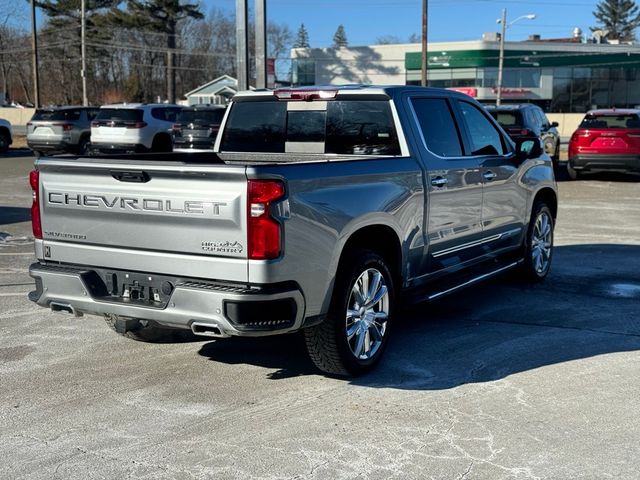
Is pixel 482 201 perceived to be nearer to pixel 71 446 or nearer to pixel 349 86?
pixel 349 86

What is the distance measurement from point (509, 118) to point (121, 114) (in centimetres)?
1137

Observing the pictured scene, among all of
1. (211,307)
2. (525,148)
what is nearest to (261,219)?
(211,307)

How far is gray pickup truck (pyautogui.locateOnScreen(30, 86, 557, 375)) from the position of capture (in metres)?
4.53

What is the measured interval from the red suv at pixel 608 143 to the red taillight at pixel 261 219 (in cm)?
1587

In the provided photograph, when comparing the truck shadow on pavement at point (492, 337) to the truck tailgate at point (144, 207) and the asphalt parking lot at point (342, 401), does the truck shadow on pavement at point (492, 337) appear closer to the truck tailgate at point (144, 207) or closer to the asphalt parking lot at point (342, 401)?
the asphalt parking lot at point (342, 401)

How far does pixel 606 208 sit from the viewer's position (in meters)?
14.8

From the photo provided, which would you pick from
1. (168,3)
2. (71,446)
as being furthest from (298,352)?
(168,3)

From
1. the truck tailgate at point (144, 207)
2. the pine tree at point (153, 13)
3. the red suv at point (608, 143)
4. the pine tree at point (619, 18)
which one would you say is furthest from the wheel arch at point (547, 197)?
the pine tree at point (619, 18)

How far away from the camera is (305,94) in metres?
6.44

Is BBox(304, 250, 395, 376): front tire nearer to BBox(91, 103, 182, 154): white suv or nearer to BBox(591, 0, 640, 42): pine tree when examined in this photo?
BBox(91, 103, 182, 154): white suv

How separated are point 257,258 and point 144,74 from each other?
278 ft

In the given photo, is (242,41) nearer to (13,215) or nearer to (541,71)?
(13,215)

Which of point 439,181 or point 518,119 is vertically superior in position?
point 518,119

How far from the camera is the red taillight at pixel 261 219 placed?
444cm
